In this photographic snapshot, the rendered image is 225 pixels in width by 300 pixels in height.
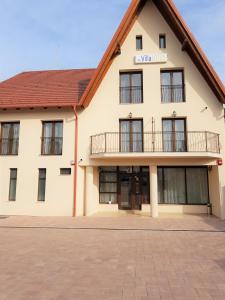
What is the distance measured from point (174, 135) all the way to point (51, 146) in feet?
24.9

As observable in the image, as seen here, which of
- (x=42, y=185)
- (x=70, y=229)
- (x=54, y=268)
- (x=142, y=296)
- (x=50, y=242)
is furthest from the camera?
(x=42, y=185)

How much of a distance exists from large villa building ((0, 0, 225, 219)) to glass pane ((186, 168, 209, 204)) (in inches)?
2.4

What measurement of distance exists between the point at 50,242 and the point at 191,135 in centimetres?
975

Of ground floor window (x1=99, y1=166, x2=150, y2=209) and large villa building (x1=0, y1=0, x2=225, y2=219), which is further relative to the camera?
ground floor window (x1=99, y1=166, x2=150, y2=209)

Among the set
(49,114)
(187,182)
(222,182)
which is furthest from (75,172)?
(222,182)

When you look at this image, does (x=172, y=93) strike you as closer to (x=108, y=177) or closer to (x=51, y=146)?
(x=108, y=177)

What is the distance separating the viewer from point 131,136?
14641 mm

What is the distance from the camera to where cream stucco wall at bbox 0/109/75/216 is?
14203 mm

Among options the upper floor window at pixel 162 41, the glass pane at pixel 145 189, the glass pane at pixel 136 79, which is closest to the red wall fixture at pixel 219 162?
the glass pane at pixel 145 189

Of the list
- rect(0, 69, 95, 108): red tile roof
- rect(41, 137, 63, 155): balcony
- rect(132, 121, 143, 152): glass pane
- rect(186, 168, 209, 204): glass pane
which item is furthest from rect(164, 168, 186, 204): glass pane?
rect(0, 69, 95, 108): red tile roof

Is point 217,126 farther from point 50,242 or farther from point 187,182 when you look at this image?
point 50,242

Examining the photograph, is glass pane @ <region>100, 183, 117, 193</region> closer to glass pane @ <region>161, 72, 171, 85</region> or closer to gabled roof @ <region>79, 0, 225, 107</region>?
gabled roof @ <region>79, 0, 225, 107</region>

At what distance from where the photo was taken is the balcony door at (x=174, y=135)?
46.4 feet

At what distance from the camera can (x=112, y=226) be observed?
11.1 m
